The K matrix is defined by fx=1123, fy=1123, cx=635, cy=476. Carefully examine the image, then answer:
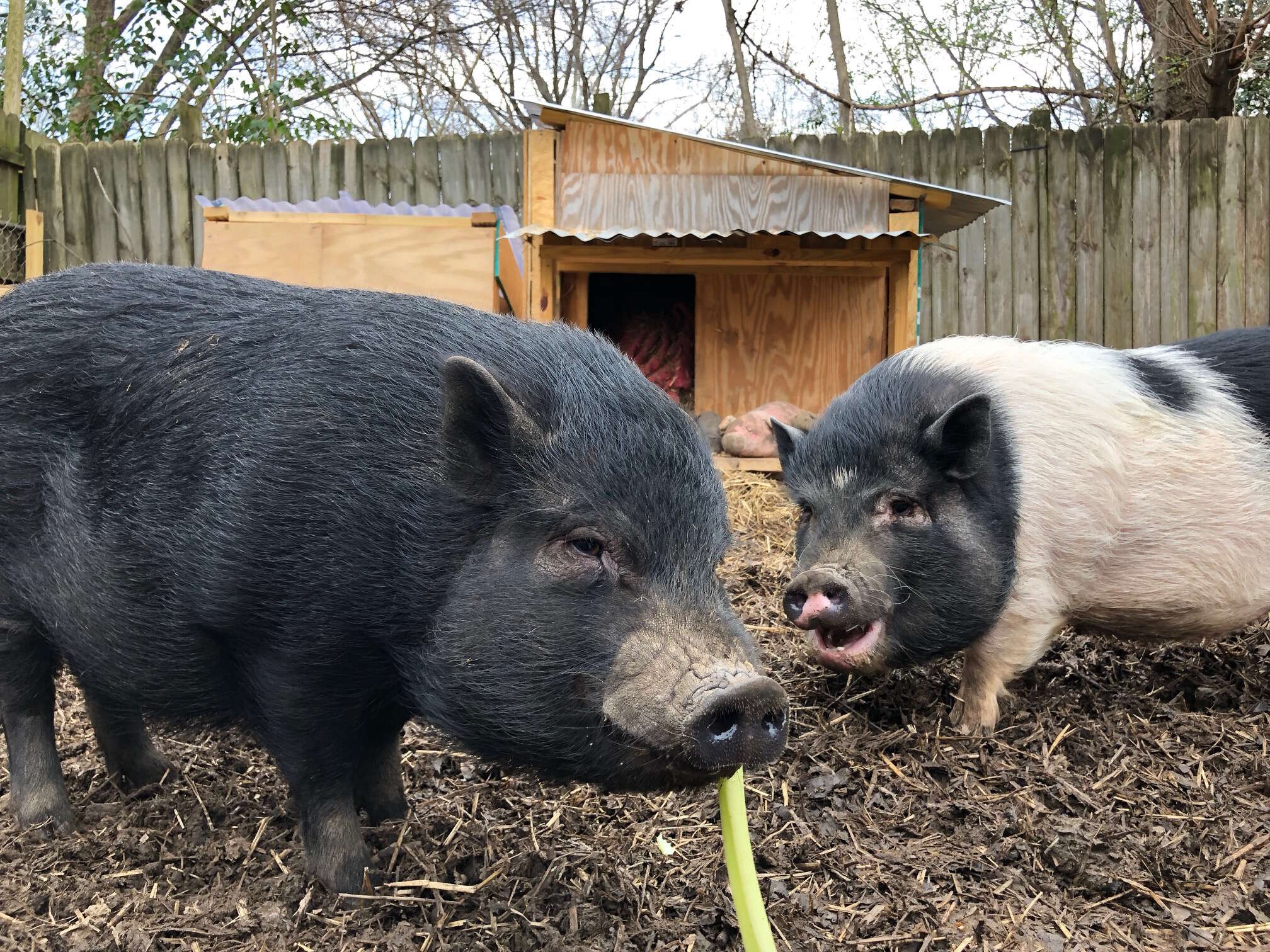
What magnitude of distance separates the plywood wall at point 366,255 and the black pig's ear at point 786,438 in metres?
2.79

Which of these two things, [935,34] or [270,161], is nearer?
[270,161]

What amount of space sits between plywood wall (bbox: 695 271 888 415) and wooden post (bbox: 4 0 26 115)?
6.10 metres

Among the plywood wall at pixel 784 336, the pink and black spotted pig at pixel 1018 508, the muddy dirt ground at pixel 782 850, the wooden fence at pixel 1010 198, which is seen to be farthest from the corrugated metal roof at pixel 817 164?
the muddy dirt ground at pixel 782 850

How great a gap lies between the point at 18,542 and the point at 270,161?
722 cm

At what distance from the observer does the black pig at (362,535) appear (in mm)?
2223

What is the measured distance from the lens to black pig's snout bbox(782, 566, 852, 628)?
3693 millimetres

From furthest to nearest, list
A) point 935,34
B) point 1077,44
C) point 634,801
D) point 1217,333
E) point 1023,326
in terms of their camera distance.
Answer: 1. point 935,34
2. point 1077,44
3. point 1023,326
4. point 1217,333
5. point 634,801

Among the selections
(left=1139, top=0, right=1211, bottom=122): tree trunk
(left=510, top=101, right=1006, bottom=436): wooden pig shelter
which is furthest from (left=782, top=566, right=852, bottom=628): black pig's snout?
(left=1139, top=0, right=1211, bottom=122): tree trunk

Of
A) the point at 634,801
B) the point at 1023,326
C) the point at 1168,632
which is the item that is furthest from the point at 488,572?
the point at 1023,326

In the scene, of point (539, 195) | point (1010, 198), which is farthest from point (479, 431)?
point (1010, 198)

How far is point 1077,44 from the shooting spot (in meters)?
13.3

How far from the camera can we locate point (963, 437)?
387 centimetres

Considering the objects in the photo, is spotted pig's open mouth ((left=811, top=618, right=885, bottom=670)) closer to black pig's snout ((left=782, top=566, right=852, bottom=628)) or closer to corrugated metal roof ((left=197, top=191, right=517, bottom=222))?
black pig's snout ((left=782, top=566, right=852, bottom=628))

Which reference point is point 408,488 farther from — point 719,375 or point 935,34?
point 935,34
